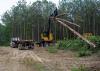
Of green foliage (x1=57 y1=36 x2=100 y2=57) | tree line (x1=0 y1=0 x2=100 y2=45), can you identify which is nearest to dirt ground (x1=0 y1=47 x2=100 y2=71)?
green foliage (x1=57 y1=36 x2=100 y2=57)

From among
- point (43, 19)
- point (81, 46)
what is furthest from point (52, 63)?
point (43, 19)

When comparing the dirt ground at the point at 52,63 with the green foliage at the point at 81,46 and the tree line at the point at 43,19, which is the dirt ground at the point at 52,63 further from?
the tree line at the point at 43,19

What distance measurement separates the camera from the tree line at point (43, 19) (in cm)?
7269

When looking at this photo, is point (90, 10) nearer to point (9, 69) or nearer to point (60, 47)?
point (60, 47)

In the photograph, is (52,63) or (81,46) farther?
(81,46)

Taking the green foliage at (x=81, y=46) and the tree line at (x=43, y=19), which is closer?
the green foliage at (x=81, y=46)

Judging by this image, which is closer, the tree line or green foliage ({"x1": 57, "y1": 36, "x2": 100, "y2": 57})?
green foliage ({"x1": 57, "y1": 36, "x2": 100, "y2": 57})

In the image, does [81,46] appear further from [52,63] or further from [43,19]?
[43,19]

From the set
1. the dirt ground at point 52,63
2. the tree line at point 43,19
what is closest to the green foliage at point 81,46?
the dirt ground at point 52,63

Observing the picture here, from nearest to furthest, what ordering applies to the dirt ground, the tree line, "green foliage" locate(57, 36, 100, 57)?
1. the dirt ground
2. "green foliage" locate(57, 36, 100, 57)
3. the tree line

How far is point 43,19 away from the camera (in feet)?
257

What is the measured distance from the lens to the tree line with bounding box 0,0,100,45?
72688mm

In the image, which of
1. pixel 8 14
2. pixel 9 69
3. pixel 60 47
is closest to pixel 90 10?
pixel 8 14

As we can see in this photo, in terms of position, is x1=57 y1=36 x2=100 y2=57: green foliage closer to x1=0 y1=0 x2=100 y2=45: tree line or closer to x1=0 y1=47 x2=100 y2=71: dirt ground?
x1=0 y1=47 x2=100 y2=71: dirt ground
